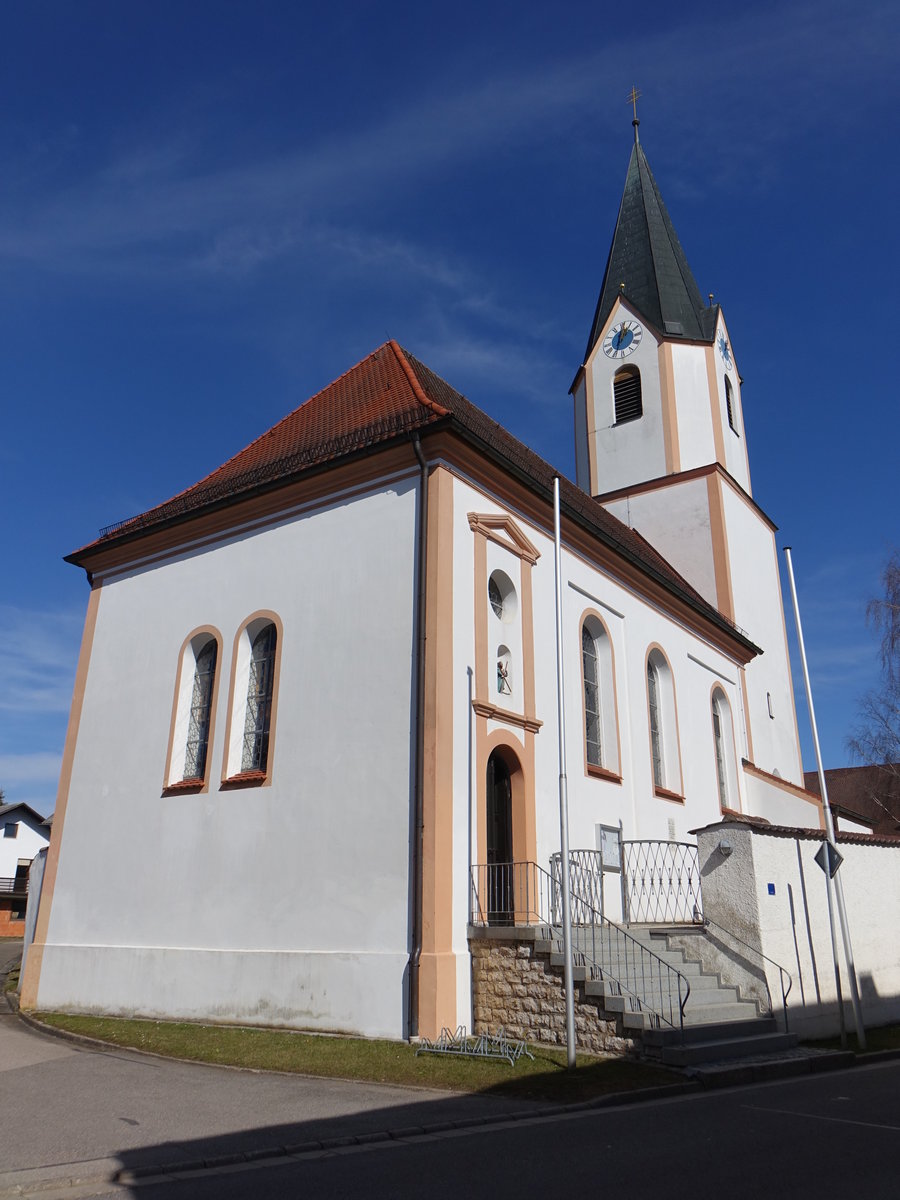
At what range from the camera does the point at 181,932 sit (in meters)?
12.7

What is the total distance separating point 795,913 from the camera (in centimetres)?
1136

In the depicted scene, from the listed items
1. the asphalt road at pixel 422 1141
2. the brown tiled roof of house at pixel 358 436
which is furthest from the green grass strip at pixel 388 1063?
the brown tiled roof of house at pixel 358 436

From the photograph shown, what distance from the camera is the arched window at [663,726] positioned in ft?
55.8

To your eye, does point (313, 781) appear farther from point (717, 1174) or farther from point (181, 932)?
point (717, 1174)

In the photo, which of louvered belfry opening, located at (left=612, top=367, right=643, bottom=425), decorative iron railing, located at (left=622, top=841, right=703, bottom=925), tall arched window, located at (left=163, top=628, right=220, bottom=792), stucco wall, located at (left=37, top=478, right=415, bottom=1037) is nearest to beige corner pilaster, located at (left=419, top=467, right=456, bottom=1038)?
stucco wall, located at (left=37, top=478, right=415, bottom=1037)

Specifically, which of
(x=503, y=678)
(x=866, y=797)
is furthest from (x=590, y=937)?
(x=866, y=797)

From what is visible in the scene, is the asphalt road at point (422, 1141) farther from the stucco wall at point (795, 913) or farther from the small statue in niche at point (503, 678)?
the small statue in niche at point (503, 678)

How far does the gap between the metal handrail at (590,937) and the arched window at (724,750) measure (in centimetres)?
792

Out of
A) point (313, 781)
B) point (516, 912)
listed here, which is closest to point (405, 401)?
point (313, 781)

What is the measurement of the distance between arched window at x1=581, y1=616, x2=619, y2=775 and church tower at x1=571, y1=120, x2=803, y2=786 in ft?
22.8

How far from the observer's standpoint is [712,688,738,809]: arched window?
64.4ft

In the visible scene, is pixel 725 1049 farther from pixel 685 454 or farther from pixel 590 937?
pixel 685 454

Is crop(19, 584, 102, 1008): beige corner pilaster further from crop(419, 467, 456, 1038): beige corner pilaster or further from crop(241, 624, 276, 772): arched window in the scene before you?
crop(419, 467, 456, 1038): beige corner pilaster

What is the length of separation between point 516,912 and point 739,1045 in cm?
315
